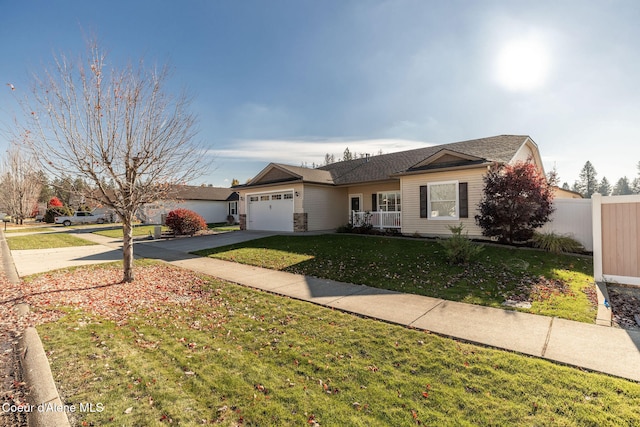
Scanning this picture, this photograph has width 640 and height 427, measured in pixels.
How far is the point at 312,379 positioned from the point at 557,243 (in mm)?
10807

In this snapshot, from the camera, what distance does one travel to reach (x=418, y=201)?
14.4 m

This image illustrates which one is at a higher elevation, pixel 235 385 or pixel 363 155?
pixel 363 155

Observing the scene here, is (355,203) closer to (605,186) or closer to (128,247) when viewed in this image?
(128,247)

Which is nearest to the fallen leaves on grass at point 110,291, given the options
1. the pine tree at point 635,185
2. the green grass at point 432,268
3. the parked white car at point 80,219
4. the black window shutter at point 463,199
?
the green grass at point 432,268

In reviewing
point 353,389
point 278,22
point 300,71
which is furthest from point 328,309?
point 300,71

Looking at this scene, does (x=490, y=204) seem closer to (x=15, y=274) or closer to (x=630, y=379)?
(x=630, y=379)

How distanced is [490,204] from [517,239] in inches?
66.9

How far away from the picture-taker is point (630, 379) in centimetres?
328

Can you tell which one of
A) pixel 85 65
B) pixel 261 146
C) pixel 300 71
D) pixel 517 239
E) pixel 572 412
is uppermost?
pixel 300 71

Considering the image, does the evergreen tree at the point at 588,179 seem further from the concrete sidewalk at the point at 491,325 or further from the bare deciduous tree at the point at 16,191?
the bare deciduous tree at the point at 16,191

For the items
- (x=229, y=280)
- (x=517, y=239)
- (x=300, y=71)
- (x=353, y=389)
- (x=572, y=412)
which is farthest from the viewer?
(x=300, y=71)

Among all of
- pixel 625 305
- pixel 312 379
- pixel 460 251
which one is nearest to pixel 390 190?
pixel 460 251

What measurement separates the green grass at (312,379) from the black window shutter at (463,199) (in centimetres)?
988

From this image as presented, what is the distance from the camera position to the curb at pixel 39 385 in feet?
8.84
